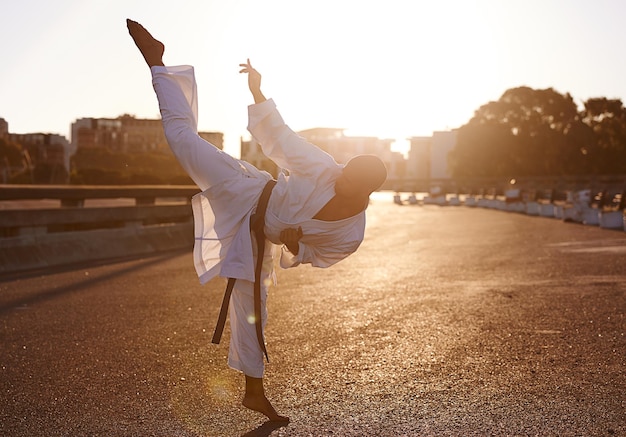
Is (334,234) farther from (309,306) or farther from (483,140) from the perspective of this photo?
A: (483,140)

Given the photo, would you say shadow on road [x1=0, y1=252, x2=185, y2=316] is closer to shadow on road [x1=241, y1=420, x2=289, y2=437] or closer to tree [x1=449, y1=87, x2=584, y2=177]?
shadow on road [x1=241, y1=420, x2=289, y2=437]

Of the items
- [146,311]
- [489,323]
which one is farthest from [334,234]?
[146,311]

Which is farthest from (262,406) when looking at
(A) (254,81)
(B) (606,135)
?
(B) (606,135)

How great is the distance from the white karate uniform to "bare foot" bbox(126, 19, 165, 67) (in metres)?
0.43

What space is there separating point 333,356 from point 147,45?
110 inches

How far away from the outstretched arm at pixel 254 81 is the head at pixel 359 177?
2.19 ft

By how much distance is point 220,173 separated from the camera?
4.79 meters

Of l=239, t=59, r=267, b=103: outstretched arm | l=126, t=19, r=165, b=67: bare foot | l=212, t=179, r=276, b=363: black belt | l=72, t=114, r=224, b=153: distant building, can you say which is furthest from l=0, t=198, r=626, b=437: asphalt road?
l=72, t=114, r=224, b=153: distant building

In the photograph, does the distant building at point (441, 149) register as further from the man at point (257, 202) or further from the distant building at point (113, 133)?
the man at point (257, 202)

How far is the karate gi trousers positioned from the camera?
4.79 meters

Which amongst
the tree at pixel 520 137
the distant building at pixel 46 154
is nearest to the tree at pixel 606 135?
the tree at pixel 520 137

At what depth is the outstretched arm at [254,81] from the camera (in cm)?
493

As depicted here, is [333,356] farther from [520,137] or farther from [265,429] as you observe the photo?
[520,137]

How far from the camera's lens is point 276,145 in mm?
4844
